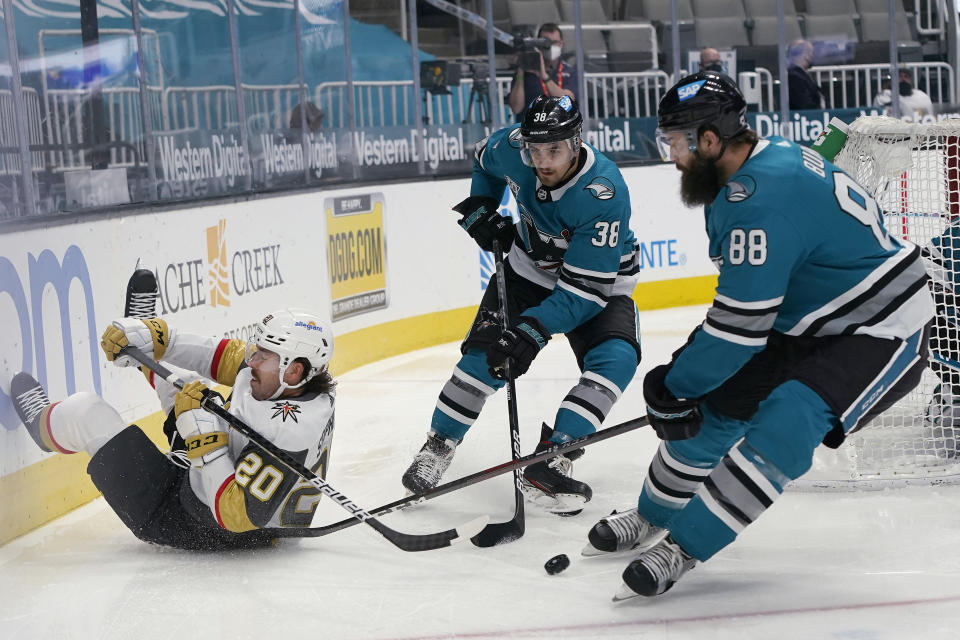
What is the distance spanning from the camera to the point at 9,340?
9.68ft

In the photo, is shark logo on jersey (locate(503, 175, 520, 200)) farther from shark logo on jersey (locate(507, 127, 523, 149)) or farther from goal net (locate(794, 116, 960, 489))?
goal net (locate(794, 116, 960, 489))

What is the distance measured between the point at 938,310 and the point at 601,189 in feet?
3.92

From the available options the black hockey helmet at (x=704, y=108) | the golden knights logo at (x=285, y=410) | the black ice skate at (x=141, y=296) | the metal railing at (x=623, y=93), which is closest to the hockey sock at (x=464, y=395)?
the golden knights logo at (x=285, y=410)

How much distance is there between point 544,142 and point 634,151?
13.7 ft

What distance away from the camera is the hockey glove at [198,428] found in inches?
103

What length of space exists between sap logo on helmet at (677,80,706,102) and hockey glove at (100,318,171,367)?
4.68 ft

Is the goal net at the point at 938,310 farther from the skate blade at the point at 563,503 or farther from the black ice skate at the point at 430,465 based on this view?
the black ice skate at the point at 430,465

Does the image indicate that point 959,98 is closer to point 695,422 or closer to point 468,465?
point 468,465

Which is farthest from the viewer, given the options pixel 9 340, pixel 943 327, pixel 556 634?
pixel 943 327

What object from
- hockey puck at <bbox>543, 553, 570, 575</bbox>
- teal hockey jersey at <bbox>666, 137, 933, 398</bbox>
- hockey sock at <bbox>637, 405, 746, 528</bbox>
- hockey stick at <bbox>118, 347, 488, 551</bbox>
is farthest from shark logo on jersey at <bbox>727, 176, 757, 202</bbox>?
hockey stick at <bbox>118, 347, 488, 551</bbox>

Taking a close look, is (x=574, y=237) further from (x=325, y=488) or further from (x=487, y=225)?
(x=325, y=488)

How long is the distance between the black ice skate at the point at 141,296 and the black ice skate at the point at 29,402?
349 millimetres

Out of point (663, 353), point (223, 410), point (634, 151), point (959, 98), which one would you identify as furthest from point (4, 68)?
point (959, 98)

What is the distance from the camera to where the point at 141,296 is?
A: 3.28 m
